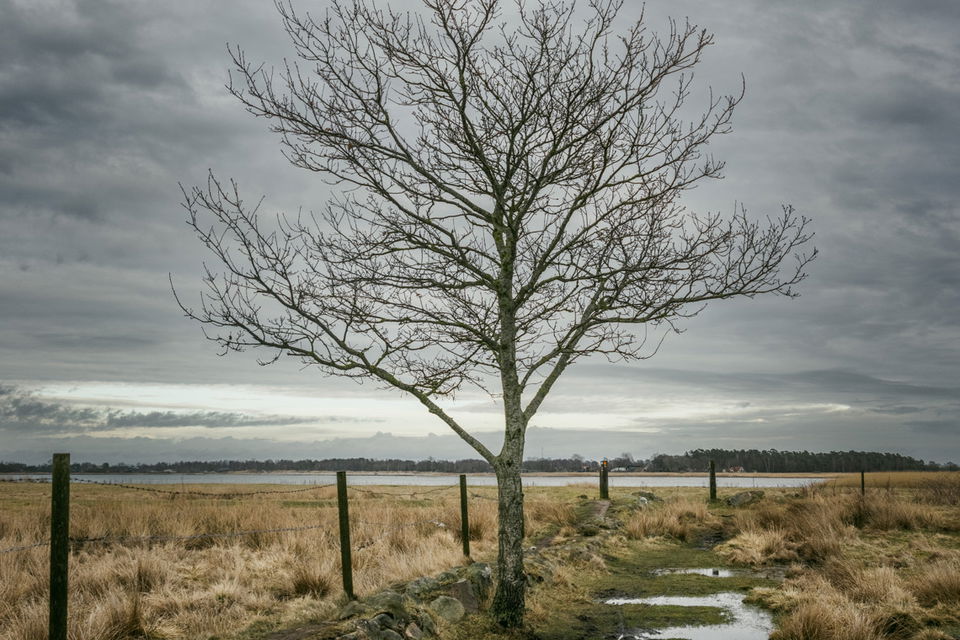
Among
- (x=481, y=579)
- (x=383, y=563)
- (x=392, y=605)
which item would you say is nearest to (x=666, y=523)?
(x=383, y=563)

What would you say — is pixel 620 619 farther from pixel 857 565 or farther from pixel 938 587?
pixel 857 565

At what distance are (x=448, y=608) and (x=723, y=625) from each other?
12.2 ft

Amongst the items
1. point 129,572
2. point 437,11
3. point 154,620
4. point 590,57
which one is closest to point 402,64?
point 437,11

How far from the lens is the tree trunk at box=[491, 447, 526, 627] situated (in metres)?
7.69

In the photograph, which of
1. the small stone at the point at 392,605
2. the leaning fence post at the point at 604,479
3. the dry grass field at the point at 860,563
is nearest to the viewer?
the small stone at the point at 392,605

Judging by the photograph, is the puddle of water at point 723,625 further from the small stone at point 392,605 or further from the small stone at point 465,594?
the small stone at point 392,605

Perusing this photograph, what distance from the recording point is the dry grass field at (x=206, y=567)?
6.95 metres

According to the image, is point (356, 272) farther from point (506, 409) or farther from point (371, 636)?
point (371, 636)

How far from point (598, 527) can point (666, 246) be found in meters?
10.4

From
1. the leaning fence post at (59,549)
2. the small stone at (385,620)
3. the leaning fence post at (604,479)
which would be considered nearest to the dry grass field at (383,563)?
the leaning fence post at (59,549)

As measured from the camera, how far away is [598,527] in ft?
53.8

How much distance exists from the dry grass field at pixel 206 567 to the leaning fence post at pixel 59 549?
0.58 meters

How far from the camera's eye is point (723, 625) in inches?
332

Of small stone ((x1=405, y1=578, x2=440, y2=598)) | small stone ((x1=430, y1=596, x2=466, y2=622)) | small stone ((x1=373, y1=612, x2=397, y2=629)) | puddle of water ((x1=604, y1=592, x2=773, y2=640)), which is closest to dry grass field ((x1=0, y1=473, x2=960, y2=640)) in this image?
puddle of water ((x1=604, y1=592, x2=773, y2=640))
